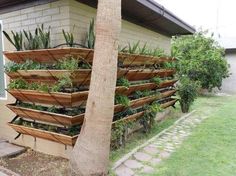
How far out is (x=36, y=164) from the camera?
5020 millimetres

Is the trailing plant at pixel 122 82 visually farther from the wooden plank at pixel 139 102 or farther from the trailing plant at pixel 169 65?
the trailing plant at pixel 169 65

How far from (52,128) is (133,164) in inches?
67.4

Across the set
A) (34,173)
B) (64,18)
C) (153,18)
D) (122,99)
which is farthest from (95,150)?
(153,18)

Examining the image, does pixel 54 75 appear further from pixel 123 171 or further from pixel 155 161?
pixel 155 161

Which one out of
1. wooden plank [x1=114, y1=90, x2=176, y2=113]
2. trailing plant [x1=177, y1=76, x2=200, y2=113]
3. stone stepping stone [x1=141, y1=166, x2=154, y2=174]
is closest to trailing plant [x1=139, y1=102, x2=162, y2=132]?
wooden plank [x1=114, y1=90, x2=176, y2=113]

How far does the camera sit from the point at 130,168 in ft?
15.7

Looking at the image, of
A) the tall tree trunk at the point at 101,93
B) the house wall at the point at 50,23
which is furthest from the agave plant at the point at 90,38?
the tall tree trunk at the point at 101,93

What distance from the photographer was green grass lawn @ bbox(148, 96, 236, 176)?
15.2ft

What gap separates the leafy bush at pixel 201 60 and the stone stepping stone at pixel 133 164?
1069 centimetres

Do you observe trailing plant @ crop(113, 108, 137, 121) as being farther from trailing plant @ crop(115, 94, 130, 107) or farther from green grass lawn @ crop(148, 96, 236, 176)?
green grass lawn @ crop(148, 96, 236, 176)

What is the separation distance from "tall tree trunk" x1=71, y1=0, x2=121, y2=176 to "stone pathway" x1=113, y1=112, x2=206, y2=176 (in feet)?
2.36

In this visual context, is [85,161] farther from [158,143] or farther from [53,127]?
[158,143]

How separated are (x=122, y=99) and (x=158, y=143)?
5.03 feet

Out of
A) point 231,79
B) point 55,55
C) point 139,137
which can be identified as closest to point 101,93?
point 55,55
